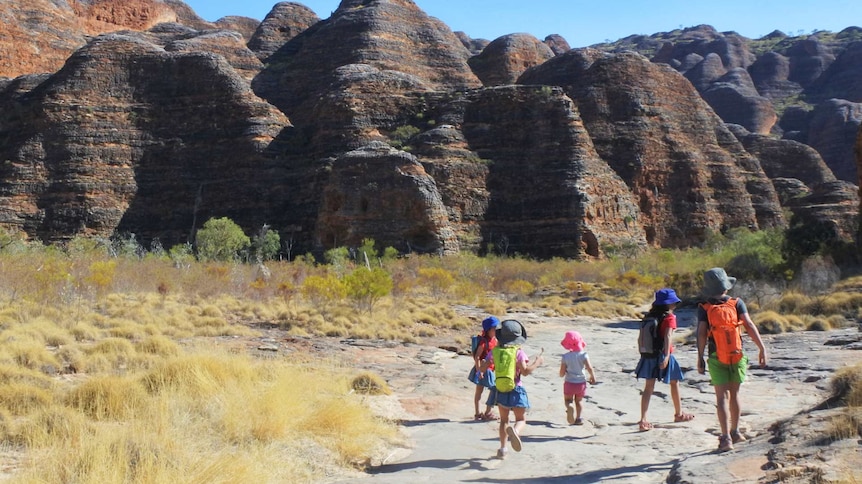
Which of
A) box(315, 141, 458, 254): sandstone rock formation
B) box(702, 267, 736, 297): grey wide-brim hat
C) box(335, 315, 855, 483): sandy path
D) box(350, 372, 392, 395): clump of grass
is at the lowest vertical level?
box(335, 315, 855, 483): sandy path

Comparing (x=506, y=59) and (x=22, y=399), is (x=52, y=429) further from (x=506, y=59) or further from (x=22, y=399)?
(x=506, y=59)

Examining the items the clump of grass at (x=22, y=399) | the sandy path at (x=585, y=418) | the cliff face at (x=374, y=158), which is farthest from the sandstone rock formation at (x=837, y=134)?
the clump of grass at (x=22, y=399)

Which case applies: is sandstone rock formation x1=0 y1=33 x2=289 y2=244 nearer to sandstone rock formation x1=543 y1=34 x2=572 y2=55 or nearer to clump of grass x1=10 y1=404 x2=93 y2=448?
clump of grass x1=10 y1=404 x2=93 y2=448

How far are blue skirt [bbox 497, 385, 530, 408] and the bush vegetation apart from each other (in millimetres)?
1218

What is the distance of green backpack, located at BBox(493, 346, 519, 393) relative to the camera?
681 centimetres

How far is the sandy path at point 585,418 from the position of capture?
6164mm

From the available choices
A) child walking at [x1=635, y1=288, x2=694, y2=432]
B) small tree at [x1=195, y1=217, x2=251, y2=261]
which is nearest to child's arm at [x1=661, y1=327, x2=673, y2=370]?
child walking at [x1=635, y1=288, x2=694, y2=432]

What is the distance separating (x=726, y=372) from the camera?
21.2ft

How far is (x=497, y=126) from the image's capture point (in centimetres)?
4509

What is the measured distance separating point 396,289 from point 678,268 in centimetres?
1844

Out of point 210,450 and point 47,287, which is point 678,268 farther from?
point 210,450

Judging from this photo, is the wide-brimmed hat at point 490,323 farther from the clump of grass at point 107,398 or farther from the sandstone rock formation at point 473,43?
the sandstone rock formation at point 473,43

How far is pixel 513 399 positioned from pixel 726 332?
1995 mm

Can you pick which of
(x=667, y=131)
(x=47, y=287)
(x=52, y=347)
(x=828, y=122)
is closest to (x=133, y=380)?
(x=52, y=347)
